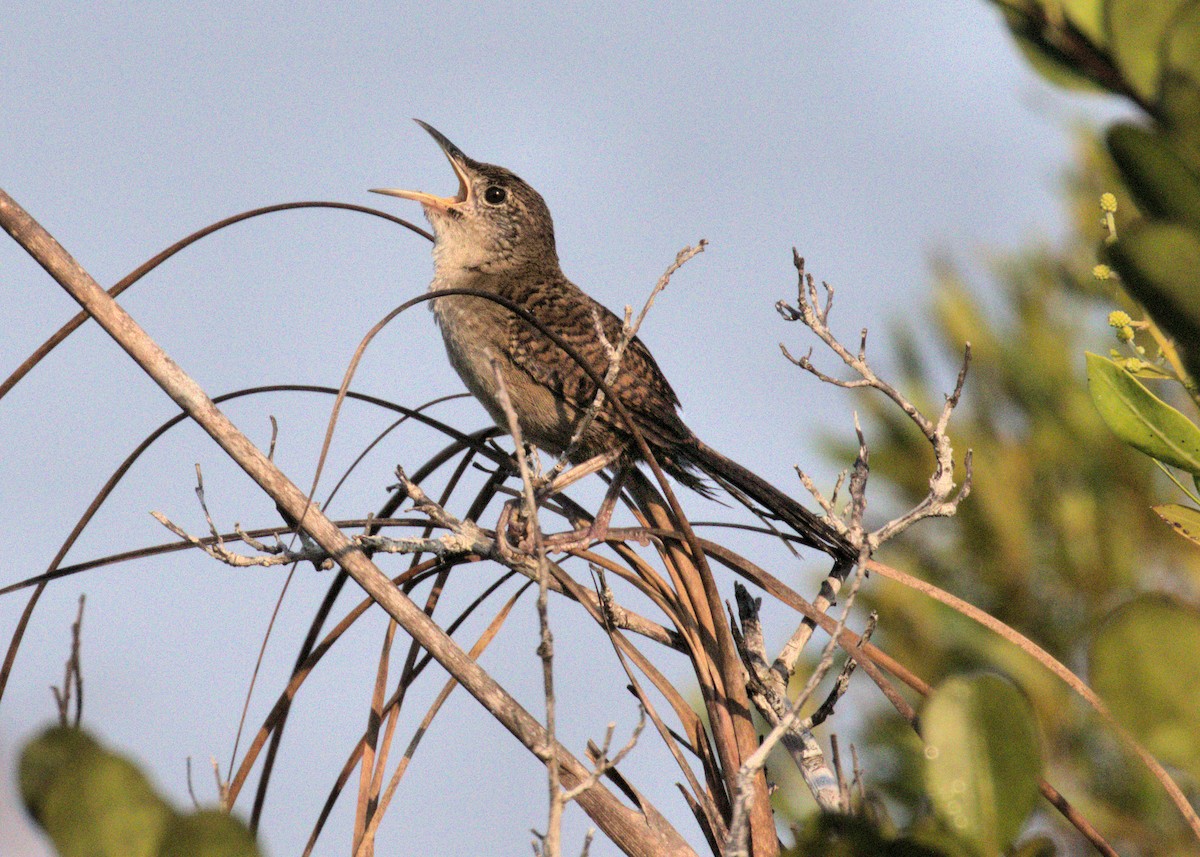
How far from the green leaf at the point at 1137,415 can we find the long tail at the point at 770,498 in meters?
0.58

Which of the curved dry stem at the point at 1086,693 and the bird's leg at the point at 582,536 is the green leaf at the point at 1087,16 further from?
the bird's leg at the point at 582,536

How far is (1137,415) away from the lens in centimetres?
111

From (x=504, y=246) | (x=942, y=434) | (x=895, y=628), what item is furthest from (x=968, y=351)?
(x=895, y=628)

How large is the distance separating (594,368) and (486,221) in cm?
134

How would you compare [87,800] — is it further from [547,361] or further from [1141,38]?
[547,361]

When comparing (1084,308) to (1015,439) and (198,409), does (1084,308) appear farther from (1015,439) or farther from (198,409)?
(198,409)

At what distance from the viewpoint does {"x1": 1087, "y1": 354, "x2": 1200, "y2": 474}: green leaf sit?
111cm

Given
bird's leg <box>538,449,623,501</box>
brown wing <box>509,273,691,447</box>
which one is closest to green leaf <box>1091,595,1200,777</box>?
bird's leg <box>538,449,623,501</box>

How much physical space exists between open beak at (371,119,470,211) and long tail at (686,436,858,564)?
60.5 inches

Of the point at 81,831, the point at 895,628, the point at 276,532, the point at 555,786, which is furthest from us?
the point at 895,628

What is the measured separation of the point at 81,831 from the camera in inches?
34.1

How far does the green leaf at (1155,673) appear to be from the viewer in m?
0.92

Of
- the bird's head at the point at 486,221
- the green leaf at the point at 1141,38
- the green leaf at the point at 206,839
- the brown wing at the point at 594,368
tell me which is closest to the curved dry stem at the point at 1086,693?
the green leaf at the point at 1141,38

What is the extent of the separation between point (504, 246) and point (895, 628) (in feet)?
11.5
